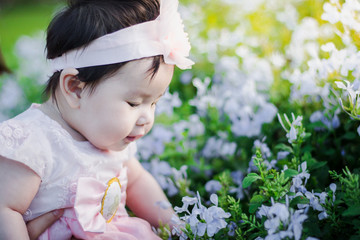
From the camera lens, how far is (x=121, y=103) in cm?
158

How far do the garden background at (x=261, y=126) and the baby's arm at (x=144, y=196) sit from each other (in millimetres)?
121

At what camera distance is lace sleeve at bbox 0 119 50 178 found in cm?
147

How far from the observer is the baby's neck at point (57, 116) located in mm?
1684

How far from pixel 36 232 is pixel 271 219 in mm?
962

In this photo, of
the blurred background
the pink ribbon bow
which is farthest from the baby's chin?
the blurred background

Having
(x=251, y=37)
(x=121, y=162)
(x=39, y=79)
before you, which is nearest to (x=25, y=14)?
(x=39, y=79)

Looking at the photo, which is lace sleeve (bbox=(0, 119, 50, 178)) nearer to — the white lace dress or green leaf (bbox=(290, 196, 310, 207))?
the white lace dress

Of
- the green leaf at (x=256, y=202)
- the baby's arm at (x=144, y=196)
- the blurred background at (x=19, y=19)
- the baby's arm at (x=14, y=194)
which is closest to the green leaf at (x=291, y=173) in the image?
the green leaf at (x=256, y=202)

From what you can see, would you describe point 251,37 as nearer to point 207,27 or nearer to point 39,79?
point 207,27

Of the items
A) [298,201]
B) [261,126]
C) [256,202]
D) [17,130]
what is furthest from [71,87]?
[261,126]

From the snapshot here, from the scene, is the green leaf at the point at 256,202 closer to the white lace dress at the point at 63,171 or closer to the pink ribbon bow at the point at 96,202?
the white lace dress at the point at 63,171

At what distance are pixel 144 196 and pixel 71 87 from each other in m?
0.74

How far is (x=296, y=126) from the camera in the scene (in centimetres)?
173

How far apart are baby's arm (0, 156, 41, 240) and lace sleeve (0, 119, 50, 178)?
4 cm
